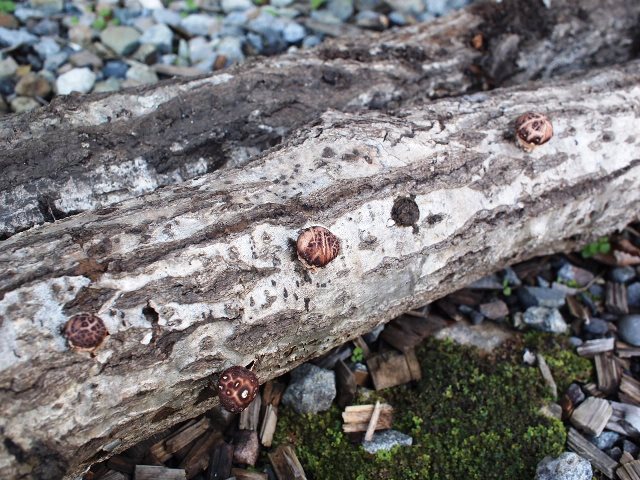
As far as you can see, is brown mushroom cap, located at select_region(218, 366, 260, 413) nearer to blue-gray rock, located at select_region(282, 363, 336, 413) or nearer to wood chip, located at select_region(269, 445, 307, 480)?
wood chip, located at select_region(269, 445, 307, 480)

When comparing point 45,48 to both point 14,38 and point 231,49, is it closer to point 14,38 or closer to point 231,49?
point 14,38

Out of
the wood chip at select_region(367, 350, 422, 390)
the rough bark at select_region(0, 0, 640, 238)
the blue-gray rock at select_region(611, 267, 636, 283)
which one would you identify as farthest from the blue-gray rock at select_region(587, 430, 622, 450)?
the rough bark at select_region(0, 0, 640, 238)

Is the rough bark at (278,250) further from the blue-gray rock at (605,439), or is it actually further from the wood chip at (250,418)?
the blue-gray rock at (605,439)

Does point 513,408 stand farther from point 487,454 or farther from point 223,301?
point 223,301

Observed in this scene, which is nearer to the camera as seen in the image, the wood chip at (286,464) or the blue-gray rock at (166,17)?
the wood chip at (286,464)

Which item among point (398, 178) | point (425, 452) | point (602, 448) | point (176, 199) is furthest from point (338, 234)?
point (602, 448)

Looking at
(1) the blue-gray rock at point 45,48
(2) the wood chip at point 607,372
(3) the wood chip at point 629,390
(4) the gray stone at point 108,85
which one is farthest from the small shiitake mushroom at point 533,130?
(1) the blue-gray rock at point 45,48
